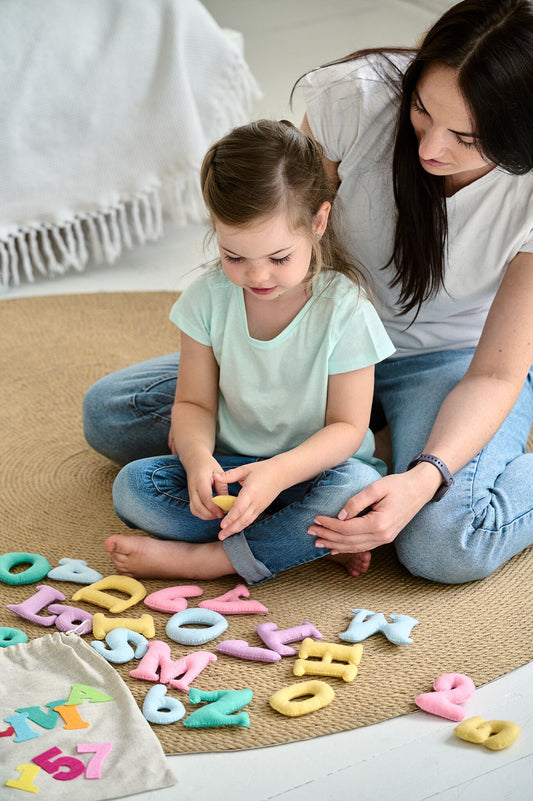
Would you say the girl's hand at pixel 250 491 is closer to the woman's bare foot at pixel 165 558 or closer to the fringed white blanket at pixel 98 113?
the woman's bare foot at pixel 165 558

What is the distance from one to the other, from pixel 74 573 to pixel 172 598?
0.44ft

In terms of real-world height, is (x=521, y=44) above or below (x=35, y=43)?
above

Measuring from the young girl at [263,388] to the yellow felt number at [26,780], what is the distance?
1.05 feet

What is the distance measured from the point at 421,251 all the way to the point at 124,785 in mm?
720

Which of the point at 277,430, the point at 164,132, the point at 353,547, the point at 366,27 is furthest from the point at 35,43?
the point at 366,27

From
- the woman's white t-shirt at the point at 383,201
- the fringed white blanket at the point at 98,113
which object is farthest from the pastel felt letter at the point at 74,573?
the fringed white blanket at the point at 98,113

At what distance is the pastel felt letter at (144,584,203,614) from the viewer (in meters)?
1.10

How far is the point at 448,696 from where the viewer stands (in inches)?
37.7

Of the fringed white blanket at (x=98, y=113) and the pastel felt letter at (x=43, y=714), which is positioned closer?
the pastel felt letter at (x=43, y=714)

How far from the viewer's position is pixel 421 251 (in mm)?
1206

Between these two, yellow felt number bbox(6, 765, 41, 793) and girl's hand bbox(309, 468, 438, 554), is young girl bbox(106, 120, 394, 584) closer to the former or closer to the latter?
girl's hand bbox(309, 468, 438, 554)

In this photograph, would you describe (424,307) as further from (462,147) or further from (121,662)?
(121,662)

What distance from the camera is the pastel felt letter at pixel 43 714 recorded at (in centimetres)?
91

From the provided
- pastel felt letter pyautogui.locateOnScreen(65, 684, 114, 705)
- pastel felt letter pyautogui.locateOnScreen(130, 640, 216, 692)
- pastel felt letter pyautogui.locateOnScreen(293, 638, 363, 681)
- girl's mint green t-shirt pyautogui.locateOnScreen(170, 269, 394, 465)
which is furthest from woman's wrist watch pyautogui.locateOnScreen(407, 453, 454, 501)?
pastel felt letter pyautogui.locateOnScreen(65, 684, 114, 705)
